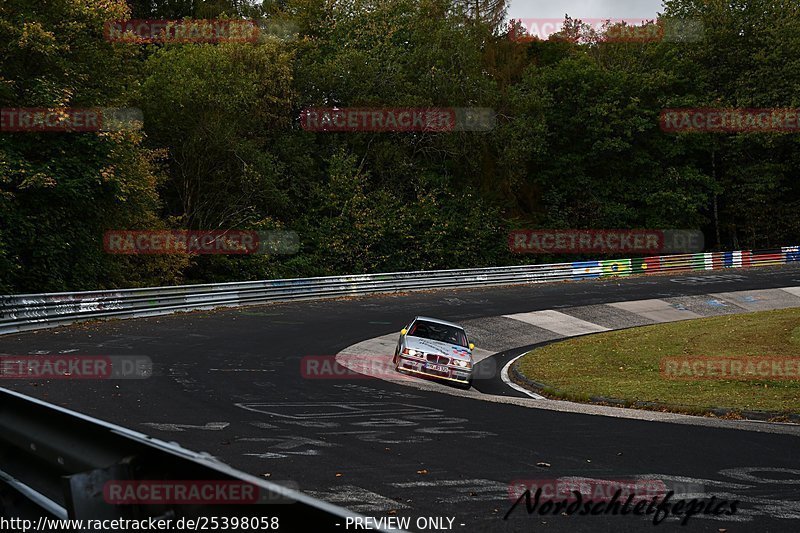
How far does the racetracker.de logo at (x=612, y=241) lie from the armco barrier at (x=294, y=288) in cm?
642

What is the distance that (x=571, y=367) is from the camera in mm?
20281

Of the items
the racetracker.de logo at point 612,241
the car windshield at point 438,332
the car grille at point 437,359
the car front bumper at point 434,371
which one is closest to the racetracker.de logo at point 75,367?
the car front bumper at point 434,371

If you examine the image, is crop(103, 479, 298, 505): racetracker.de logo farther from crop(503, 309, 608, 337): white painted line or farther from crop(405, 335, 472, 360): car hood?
crop(503, 309, 608, 337): white painted line

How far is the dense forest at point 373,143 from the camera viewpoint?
2747 centimetres

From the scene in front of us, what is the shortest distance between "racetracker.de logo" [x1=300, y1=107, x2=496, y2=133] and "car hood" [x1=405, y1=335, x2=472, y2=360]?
98.7 feet

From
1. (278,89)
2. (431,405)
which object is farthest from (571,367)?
(278,89)

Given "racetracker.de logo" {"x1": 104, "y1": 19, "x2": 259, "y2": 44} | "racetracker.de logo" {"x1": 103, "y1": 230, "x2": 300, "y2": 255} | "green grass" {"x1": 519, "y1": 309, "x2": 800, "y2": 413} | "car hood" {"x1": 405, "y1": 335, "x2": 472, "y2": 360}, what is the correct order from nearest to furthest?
"green grass" {"x1": 519, "y1": 309, "x2": 800, "y2": 413}
"car hood" {"x1": 405, "y1": 335, "x2": 472, "y2": 360}
"racetracker.de logo" {"x1": 103, "y1": 230, "x2": 300, "y2": 255}
"racetracker.de logo" {"x1": 104, "y1": 19, "x2": 259, "y2": 44}

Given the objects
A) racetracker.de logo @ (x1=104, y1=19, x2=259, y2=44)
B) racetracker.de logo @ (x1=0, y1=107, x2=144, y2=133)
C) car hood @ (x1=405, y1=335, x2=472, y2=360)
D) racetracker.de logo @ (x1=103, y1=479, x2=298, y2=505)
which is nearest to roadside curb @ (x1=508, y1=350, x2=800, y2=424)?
car hood @ (x1=405, y1=335, x2=472, y2=360)

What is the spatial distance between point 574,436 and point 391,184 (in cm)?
3921

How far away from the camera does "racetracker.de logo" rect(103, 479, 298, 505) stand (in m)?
2.97

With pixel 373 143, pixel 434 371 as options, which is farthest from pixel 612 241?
pixel 434 371

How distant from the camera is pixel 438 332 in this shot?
19203mm

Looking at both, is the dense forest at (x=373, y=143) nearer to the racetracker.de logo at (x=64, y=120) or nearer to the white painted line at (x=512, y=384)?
the racetracker.de logo at (x=64, y=120)

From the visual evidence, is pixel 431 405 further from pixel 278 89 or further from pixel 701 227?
pixel 701 227
